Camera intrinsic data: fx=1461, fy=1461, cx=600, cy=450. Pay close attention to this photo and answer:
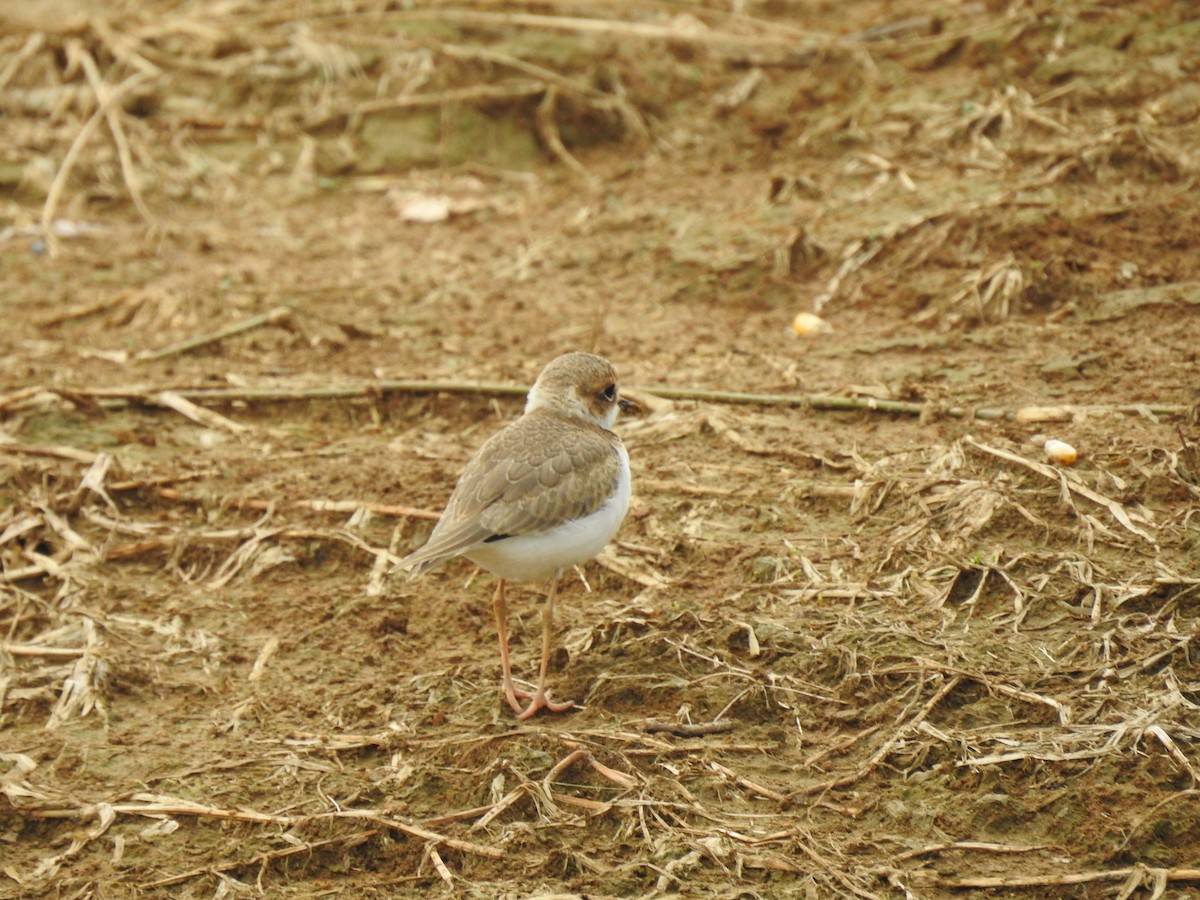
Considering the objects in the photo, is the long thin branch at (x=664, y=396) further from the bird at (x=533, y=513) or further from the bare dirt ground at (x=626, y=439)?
the bird at (x=533, y=513)

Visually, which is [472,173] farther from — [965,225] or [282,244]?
[965,225]

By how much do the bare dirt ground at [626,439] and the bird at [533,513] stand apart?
1.09 feet

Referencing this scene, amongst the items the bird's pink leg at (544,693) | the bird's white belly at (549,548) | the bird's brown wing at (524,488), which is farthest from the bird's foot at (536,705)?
the bird's brown wing at (524,488)

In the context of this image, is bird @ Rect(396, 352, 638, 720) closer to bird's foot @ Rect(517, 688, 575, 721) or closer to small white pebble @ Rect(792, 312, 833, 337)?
bird's foot @ Rect(517, 688, 575, 721)

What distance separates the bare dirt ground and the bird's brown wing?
24.4 inches

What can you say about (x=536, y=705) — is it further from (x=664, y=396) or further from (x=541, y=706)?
(x=664, y=396)

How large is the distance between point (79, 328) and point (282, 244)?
1759 mm

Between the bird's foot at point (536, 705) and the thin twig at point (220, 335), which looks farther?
the thin twig at point (220, 335)

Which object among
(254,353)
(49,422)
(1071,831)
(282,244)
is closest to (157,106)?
(282,244)

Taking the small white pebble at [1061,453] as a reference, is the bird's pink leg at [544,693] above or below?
below

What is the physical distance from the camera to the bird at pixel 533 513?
17.5 feet

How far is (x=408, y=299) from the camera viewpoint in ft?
31.2

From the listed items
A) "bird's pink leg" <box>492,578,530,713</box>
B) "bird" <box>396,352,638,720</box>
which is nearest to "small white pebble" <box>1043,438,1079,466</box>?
"bird" <box>396,352,638,720</box>

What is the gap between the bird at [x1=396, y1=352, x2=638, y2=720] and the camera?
17.5 ft
